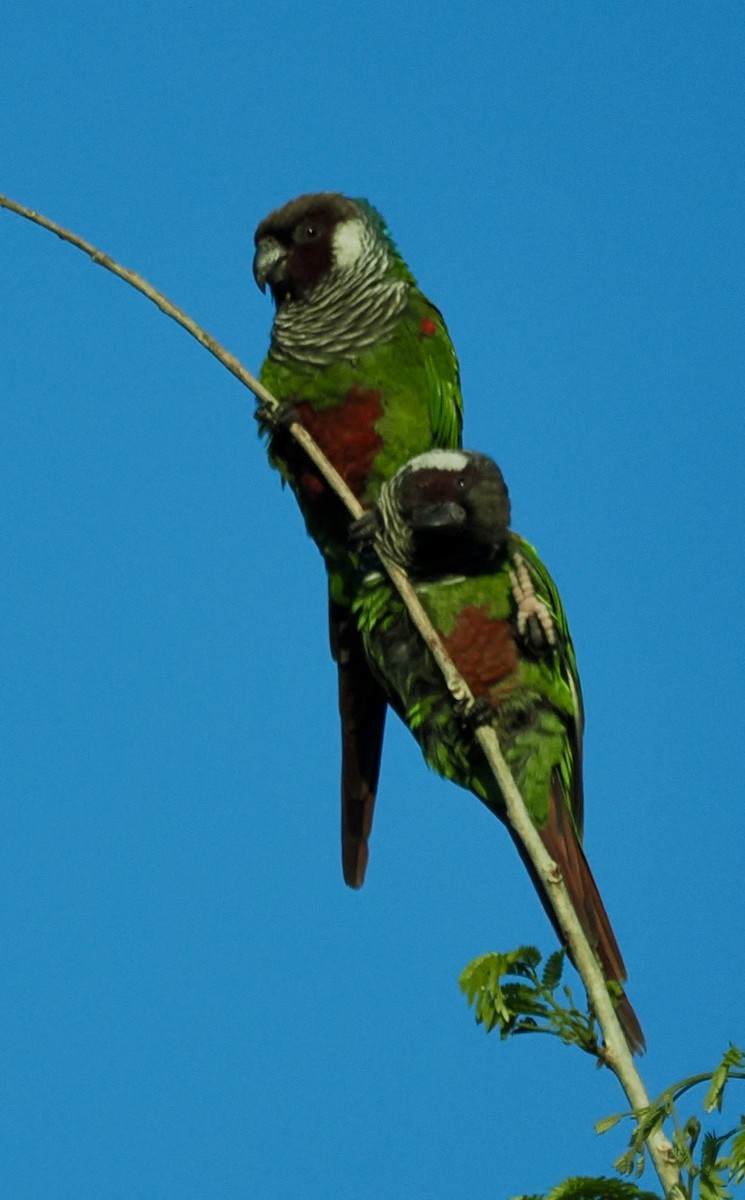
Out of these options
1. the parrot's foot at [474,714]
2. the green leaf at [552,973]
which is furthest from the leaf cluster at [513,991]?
the parrot's foot at [474,714]

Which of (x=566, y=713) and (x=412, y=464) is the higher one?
(x=412, y=464)

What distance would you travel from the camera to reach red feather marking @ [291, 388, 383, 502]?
564cm

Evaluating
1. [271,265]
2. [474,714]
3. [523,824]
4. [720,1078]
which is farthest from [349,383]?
[720,1078]

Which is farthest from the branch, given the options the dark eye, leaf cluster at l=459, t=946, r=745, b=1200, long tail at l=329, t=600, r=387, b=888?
the dark eye

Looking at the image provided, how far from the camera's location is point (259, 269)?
20.7 ft

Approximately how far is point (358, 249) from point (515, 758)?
2465mm

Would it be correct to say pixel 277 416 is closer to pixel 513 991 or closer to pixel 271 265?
pixel 271 265

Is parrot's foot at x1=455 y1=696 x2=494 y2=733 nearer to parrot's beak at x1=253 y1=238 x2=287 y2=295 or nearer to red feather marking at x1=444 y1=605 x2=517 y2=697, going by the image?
red feather marking at x1=444 y1=605 x2=517 y2=697

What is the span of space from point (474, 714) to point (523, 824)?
175 centimetres

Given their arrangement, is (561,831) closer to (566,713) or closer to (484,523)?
(566,713)

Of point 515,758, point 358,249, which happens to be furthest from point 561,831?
point 358,249

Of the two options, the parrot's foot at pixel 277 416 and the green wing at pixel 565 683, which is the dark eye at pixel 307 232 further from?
the green wing at pixel 565 683

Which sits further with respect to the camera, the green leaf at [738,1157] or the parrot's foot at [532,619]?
the parrot's foot at [532,619]

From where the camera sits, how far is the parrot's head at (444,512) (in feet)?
17.0
